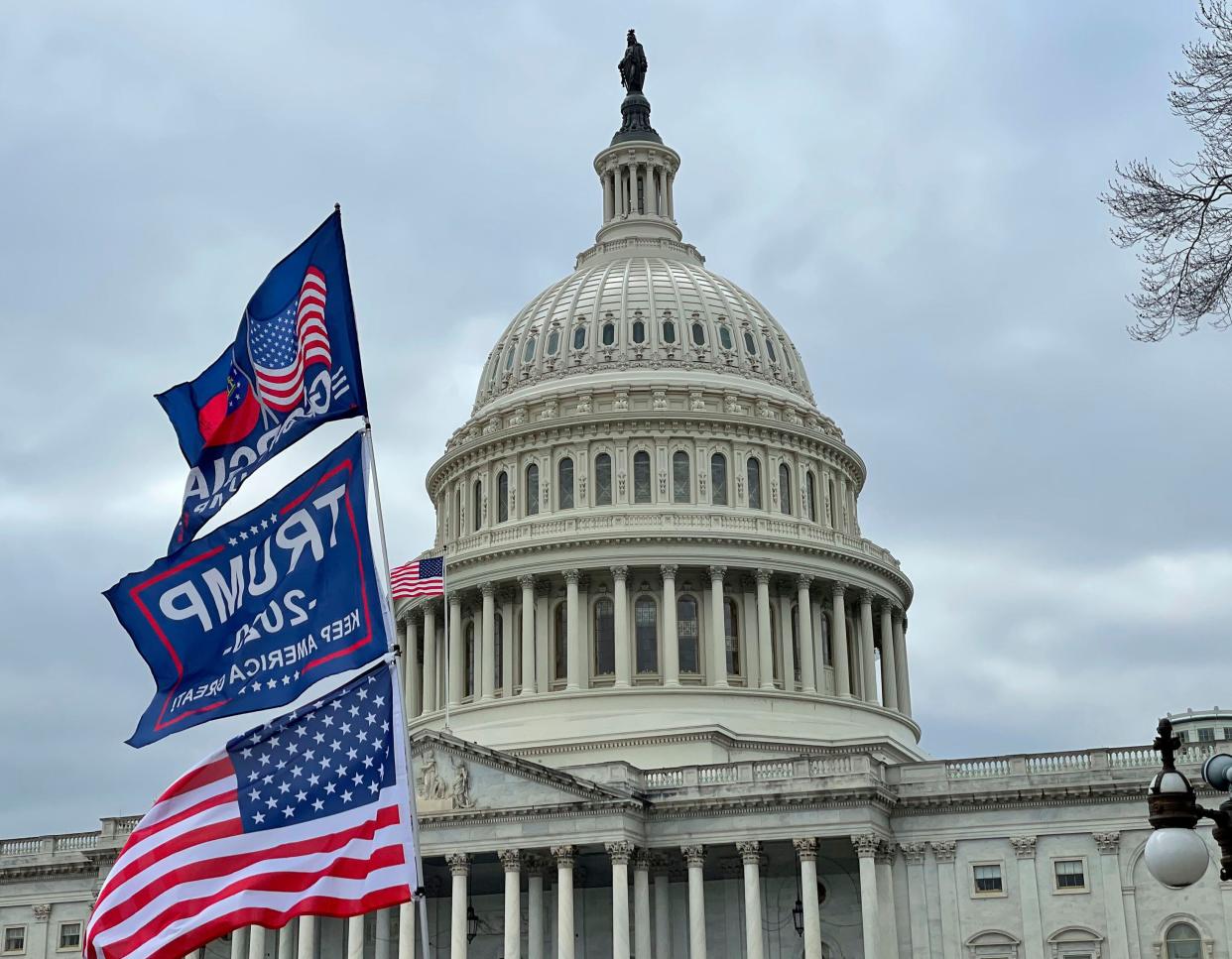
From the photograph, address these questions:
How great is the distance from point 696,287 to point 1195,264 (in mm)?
75517

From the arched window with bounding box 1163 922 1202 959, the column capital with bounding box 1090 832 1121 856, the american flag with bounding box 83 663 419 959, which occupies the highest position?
the column capital with bounding box 1090 832 1121 856

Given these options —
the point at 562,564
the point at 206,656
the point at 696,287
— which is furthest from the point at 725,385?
the point at 206,656

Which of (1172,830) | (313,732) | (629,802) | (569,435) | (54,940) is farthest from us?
(569,435)

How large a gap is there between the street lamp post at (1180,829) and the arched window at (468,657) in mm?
73227

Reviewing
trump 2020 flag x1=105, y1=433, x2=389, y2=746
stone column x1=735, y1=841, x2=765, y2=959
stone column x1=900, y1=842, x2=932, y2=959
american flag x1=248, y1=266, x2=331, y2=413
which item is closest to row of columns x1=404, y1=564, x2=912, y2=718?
stone column x1=735, y1=841, x2=765, y2=959

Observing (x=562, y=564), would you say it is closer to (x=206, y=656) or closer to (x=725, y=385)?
(x=725, y=385)

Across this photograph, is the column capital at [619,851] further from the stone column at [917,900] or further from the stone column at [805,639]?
the stone column at [805,639]

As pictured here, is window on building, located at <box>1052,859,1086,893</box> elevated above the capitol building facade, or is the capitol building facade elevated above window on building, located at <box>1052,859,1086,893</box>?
A: the capitol building facade

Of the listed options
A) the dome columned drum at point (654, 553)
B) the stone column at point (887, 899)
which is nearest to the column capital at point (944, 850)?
the stone column at point (887, 899)

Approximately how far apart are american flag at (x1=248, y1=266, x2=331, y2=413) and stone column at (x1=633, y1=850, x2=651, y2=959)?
47.0 metres

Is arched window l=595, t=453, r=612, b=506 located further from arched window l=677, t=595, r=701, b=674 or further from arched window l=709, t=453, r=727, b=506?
arched window l=677, t=595, r=701, b=674

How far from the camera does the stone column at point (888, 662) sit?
283ft

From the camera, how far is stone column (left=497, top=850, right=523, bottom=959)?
6456cm

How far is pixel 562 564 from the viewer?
8212 cm
